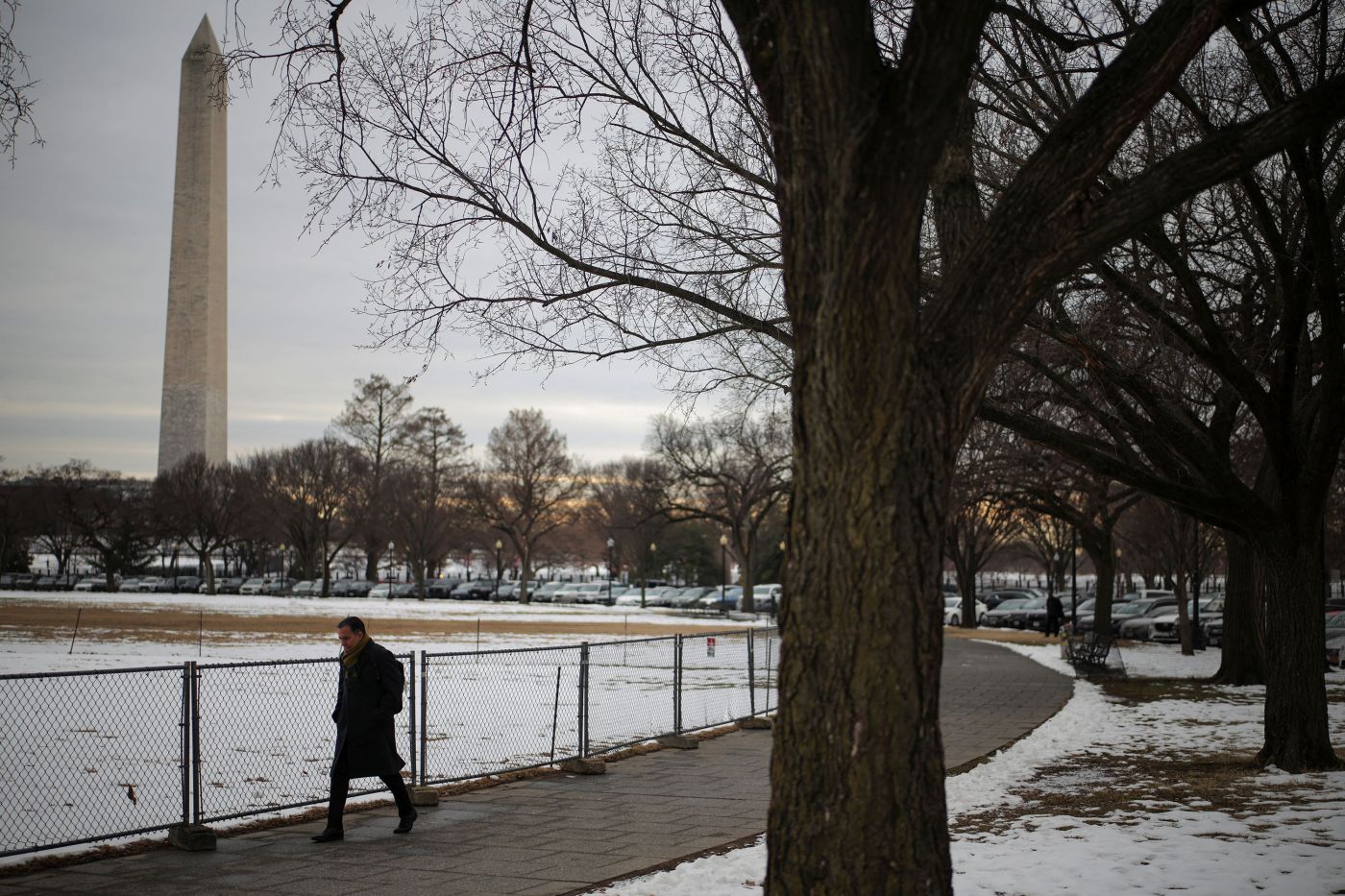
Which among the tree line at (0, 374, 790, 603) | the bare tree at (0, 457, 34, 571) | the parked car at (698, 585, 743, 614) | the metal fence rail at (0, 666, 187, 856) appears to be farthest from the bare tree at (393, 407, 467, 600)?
the metal fence rail at (0, 666, 187, 856)

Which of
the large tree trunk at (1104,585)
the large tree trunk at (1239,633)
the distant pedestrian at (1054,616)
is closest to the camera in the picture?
the large tree trunk at (1239,633)

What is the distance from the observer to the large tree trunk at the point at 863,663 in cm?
431

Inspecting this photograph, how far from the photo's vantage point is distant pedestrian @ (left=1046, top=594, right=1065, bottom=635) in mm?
38844

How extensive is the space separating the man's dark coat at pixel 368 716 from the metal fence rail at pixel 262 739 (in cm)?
58

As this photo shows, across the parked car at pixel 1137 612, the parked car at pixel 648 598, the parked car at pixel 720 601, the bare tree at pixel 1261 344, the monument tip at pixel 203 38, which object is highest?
the monument tip at pixel 203 38

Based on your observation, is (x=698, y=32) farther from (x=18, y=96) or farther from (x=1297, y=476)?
(x=1297, y=476)

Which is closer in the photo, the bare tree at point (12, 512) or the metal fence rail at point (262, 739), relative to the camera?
the metal fence rail at point (262, 739)

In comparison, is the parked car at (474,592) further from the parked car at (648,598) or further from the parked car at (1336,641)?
the parked car at (1336,641)

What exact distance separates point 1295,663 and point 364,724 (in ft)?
29.2

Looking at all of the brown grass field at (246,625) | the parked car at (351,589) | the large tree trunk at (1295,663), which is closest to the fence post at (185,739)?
the large tree trunk at (1295,663)

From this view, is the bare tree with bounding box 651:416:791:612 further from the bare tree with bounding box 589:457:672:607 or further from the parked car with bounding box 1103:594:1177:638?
the parked car with bounding box 1103:594:1177:638

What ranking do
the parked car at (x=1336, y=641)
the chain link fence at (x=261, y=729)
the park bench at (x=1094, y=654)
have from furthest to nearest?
1. the parked car at (x=1336, y=641)
2. the park bench at (x=1094, y=654)
3. the chain link fence at (x=261, y=729)

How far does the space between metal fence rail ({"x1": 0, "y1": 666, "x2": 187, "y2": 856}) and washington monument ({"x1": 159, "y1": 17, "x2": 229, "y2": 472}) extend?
52.2 m

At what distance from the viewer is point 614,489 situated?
83.4m
